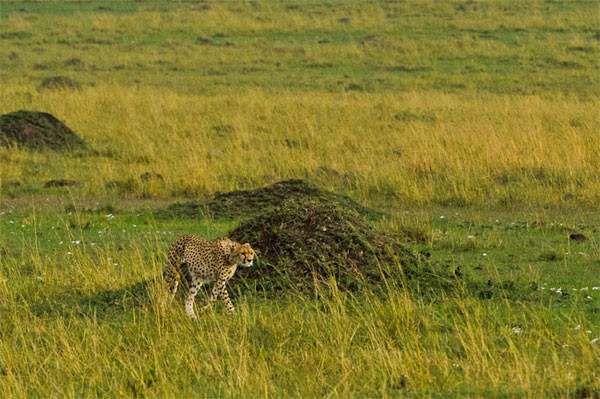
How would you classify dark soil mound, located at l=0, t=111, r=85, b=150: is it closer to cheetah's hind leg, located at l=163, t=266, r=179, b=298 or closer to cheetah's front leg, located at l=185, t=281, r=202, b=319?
cheetah's hind leg, located at l=163, t=266, r=179, b=298

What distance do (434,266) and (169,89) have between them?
1792cm

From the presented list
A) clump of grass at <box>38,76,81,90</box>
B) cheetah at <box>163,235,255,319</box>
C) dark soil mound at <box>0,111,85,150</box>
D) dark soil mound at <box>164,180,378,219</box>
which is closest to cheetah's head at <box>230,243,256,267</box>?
cheetah at <box>163,235,255,319</box>

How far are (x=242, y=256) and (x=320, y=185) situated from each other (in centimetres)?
717

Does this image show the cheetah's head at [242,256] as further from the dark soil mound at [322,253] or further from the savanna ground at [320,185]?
the dark soil mound at [322,253]

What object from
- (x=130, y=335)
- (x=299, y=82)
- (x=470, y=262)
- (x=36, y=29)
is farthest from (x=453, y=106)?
(x=36, y=29)

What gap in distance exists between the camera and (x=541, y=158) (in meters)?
15.2

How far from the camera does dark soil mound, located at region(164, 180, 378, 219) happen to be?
1208cm

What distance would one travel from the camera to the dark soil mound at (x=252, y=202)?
12078 millimetres

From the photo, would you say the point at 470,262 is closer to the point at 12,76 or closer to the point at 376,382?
the point at 376,382

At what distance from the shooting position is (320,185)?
14859 mm

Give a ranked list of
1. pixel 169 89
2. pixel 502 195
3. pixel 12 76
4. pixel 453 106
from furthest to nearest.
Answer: pixel 12 76 → pixel 169 89 → pixel 453 106 → pixel 502 195

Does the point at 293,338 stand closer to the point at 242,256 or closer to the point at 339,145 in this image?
the point at 242,256

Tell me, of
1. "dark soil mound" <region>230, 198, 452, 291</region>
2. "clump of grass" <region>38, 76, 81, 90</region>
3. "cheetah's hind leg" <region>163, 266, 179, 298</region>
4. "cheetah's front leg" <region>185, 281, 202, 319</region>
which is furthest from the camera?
"clump of grass" <region>38, 76, 81, 90</region>

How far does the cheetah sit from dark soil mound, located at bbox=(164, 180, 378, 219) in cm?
372
